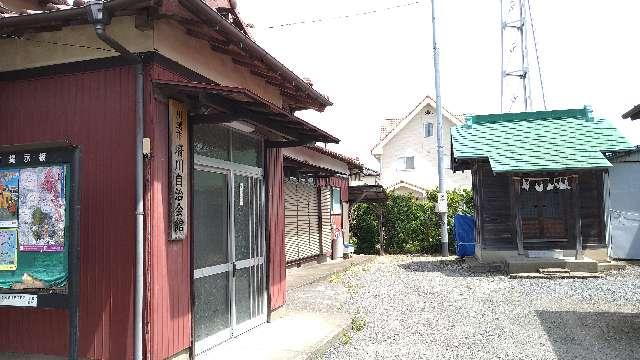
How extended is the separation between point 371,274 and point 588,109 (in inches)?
330

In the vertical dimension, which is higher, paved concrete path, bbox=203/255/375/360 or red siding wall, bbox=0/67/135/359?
red siding wall, bbox=0/67/135/359

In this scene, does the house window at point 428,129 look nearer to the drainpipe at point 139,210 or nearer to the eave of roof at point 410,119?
the eave of roof at point 410,119

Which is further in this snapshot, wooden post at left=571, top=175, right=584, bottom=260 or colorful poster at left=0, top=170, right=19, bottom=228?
wooden post at left=571, top=175, right=584, bottom=260

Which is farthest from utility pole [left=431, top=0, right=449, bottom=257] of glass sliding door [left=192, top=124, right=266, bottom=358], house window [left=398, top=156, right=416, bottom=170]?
house window [left=398, top=156, right=416, bottom=170]

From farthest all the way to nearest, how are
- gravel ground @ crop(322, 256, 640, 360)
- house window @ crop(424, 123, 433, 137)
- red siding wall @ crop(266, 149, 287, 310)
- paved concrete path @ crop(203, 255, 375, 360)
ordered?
house window @ crop(424, 123, 433, 137) < red siding wall @ crop(266, 149, 287, 310) < gravel ground @ crop(322, 256, 640, 360) < paved concrete path @ crop(203, 255, 375, 360)

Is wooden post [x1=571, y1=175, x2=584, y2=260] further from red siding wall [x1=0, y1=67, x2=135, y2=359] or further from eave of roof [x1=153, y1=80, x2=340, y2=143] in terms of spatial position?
red siding wall [x1=0, y1=67, x2=135, y2=359]

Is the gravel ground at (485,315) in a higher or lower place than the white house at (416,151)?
lower

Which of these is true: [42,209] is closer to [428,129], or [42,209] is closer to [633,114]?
[633,114]

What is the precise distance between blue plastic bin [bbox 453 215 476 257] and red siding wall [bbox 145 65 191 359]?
1288 cm

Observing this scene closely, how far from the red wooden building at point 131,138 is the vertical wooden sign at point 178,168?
2cm

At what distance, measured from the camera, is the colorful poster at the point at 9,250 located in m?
4.30

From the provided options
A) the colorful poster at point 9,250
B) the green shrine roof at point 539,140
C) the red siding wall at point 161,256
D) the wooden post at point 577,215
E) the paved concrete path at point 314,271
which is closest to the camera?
the colorful poster at point 9,250

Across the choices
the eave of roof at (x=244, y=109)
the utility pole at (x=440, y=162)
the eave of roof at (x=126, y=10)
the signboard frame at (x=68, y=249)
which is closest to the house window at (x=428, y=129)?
the utility pole at (x=440, y=162)

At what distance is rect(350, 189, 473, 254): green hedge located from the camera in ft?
66.9
